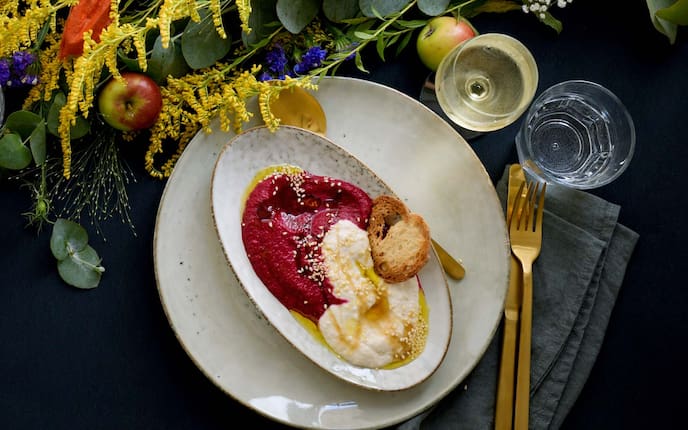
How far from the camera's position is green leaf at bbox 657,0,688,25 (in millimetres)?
1577

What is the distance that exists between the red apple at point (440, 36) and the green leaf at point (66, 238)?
3.00 ft

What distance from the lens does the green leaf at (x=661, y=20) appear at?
1.65 meters

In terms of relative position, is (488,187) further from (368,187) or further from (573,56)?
(573,56)

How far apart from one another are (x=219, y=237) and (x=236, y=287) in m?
0.15

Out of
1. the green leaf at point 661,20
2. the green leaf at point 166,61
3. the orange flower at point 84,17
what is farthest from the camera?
the green leaf at point 661,20

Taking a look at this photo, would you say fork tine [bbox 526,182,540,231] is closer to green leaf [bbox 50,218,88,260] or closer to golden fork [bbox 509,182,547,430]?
golden fork [bbox 509,182,547,430]

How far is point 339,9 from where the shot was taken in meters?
1.59

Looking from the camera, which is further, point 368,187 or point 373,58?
point 373,58

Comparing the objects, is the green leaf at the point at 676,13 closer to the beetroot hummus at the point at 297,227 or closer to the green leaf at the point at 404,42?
the green leaf at the point at 404,42

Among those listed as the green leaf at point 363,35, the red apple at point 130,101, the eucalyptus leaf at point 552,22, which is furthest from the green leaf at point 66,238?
the eucalyptus leaf at point 552,22

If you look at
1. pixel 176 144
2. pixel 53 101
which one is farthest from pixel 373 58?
pixel 53 101

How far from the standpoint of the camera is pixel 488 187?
1.59m

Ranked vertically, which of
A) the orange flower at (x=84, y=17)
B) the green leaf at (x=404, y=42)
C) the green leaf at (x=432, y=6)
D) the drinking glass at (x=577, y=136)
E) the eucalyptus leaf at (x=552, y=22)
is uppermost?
the orange flower at (x=84, y=17)

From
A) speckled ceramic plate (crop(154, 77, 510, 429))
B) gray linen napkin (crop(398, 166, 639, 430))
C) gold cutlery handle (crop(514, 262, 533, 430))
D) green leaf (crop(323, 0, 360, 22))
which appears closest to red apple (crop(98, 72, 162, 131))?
speckled ceramic plate (crop(154, 77, 510, 429))
